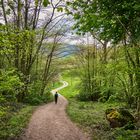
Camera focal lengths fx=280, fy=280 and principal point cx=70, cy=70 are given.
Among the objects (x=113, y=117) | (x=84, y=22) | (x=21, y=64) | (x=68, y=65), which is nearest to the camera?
(x=84, y=22)

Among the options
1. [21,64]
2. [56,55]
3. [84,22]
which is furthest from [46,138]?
[56,55]

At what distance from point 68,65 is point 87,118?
33.9 m

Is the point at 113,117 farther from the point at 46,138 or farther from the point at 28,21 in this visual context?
the point at 28,21

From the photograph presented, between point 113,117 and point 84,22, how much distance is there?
7.91 metres

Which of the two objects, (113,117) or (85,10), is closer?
(85,10)

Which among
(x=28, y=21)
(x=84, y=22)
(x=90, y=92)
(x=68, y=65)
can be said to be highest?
(x=28, y=21)

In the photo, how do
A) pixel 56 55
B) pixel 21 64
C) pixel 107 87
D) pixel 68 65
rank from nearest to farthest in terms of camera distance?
pixel 21 64 → pixel 107 87 → pixel 56 55 → pixel 68 65

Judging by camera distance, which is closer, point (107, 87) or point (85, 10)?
point (85, 10)

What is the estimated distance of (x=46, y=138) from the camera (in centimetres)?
1453

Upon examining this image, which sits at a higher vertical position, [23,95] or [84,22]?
[84,22]

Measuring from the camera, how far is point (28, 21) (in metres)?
32.1

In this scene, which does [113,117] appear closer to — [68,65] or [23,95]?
[23,95]

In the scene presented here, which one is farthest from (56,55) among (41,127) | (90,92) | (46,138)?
(46,138)

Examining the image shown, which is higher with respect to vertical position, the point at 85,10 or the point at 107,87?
the point at 85,10
